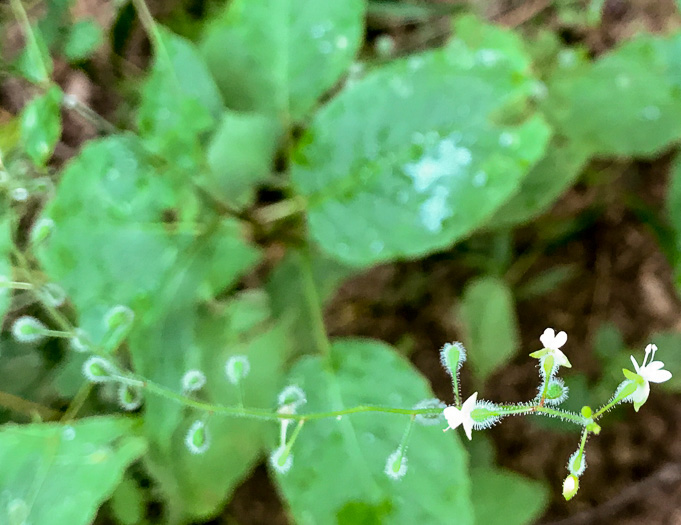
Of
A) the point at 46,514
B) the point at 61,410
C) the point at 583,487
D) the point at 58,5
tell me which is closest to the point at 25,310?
the point at 61,410

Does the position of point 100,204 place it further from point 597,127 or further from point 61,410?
point 597,127

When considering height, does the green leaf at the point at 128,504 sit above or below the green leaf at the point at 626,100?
below

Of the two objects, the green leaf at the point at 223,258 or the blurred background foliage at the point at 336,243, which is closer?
the blurred background foliage at the point at 336,243

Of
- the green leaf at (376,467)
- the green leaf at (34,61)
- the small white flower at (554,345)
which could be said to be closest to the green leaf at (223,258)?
the green leaf at (376,467)

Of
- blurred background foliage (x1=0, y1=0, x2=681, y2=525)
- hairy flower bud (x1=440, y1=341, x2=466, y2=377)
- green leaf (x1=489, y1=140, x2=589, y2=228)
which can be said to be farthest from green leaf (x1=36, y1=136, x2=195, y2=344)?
green leaf (x1=489, y1=140, x2=589, y2=228)

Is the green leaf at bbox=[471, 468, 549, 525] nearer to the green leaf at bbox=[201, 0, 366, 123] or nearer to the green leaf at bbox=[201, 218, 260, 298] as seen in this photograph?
the green leaf at bbox=[201, 218, 260, 298]

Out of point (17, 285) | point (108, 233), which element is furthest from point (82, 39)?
point (17, 285)

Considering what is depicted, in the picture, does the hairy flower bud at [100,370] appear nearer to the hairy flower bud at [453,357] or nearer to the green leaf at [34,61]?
the hairy flower bud at [453,357]
